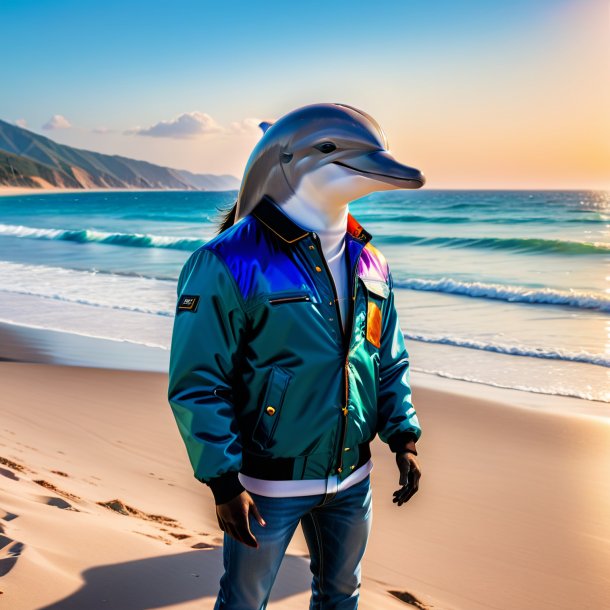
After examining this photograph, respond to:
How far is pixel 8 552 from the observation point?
9.20 ft

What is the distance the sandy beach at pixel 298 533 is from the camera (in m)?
2.89

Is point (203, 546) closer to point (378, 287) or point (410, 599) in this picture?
point (410, 599)

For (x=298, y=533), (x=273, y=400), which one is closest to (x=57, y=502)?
(x=298, y=533)

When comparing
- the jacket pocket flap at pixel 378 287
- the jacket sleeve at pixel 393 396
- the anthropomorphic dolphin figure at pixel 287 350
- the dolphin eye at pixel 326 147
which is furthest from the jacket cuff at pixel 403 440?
the dolphin eye at pixel 326 147

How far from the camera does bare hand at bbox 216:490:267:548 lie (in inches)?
64.3

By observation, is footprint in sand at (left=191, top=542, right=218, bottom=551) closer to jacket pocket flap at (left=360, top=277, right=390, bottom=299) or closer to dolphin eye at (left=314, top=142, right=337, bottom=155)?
jacket pocket flap at (left=360, top=277, right=390, bottom=299)

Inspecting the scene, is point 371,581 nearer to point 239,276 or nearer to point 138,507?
point 138,507

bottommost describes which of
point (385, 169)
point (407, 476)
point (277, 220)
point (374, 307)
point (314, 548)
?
point (314, 548)

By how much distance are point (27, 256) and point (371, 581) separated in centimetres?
2154

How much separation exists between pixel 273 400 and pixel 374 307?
397 mm

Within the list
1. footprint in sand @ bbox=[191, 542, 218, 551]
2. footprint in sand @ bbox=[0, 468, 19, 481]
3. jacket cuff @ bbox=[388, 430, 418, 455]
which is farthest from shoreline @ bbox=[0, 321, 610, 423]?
jacket cuff @ bbox=[388, 430, 418, 455]

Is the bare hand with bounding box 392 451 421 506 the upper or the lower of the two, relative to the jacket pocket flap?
lower

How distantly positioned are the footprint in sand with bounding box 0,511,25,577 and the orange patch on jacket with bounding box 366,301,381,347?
1.67 meters

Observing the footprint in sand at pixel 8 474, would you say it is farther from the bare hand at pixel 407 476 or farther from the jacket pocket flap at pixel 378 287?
the jacket pocket flap at pixel 378 287
